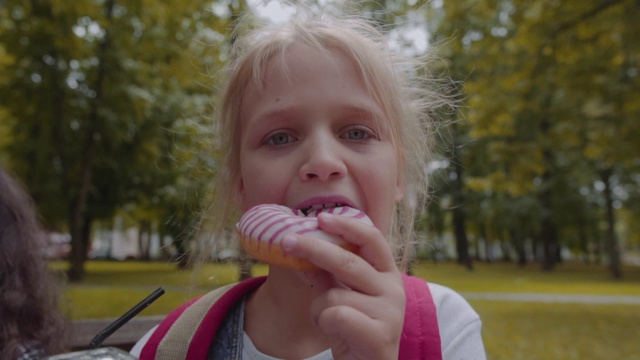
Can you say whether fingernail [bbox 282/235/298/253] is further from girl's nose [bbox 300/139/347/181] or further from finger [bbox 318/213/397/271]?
girl's nose [bbox 300/139/347/181]

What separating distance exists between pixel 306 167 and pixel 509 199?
30905 mm

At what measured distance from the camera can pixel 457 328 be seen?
144 centimetres

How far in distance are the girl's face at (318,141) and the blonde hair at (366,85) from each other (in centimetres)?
4

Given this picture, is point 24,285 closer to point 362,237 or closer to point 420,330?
point 420,330

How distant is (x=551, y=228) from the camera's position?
104 feet

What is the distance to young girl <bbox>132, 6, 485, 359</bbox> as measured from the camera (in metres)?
0.92

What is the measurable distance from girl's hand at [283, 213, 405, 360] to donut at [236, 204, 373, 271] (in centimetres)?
4

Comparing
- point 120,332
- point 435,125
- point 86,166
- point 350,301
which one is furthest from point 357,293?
point 86,166

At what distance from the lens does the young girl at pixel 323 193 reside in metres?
0.92

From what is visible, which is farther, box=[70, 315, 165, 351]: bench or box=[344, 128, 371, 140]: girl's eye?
box=[70, 315, 165, 351]: bench

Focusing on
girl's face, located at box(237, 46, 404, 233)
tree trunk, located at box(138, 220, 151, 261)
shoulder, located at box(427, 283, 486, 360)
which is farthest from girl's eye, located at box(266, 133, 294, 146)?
tree trunk, located at box(138, 220, 151, 261)

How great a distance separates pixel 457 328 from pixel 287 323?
1.41 feet

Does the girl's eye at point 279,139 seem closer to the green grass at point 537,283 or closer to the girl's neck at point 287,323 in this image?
the girl's neck at point 287,323

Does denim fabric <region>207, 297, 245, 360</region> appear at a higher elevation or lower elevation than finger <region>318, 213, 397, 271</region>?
lower
